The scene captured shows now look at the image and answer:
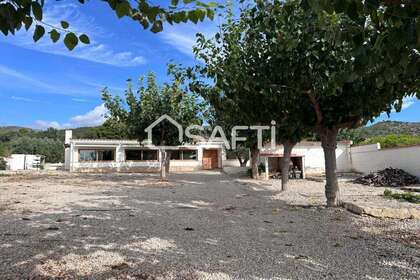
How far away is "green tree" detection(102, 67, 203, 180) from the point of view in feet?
66.6

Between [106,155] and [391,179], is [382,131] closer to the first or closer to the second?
[391,179]

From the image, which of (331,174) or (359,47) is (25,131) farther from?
(359,47)

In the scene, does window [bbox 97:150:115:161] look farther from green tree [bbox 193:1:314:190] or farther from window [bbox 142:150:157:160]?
green tree [bbox 193:1:314:190]

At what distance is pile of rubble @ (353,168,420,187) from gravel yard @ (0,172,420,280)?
9970mm

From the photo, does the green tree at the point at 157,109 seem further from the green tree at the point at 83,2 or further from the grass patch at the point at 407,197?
the green tree at the point at 83,2

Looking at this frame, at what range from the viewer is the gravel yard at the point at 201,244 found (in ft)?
14.0

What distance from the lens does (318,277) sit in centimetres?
407

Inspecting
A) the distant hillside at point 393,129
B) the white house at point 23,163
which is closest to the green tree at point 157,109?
the white house at point 23,163

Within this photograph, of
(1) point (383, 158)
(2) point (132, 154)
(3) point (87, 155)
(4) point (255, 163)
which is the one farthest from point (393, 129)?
(3) point (87, 155)

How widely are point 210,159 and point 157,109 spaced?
19.1m

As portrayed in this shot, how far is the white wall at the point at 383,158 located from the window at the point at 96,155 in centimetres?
2075

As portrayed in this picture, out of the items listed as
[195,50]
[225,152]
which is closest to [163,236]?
[195,50]

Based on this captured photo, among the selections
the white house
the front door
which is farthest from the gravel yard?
the white house

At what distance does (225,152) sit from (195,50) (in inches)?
1127
